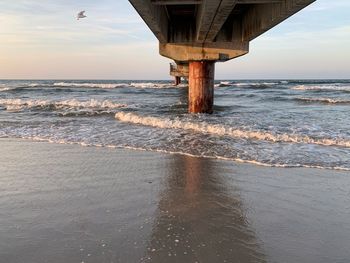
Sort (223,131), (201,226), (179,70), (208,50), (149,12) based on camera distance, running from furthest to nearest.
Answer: (179,70) → (208,50) → (223,131) → (149,12) → (201,226)

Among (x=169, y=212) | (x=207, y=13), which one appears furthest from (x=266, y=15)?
(x=169, y=212)

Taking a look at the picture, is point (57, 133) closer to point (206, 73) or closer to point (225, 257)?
point (206, 73)

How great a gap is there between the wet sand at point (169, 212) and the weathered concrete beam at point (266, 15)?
347cm

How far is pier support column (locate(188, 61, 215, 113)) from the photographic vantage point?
14258 mm

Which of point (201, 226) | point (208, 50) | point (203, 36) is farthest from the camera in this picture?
point (208, 50)

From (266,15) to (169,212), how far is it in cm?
703

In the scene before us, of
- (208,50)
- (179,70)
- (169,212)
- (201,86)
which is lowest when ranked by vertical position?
(169,212)

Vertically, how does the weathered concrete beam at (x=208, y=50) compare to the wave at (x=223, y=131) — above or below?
above

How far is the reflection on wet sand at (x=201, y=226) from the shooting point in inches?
132

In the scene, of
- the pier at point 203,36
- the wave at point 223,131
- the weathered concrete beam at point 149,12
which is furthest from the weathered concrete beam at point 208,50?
the wave at point 223,131

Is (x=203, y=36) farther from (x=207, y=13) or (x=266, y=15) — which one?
(x=207, y=13)

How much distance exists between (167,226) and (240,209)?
3.43 ft

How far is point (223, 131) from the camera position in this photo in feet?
35.9

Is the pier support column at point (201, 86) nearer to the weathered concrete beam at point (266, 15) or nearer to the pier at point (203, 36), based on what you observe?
the pier at point (203, 36)
